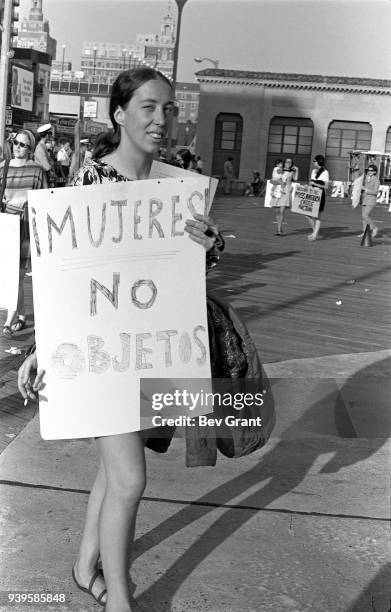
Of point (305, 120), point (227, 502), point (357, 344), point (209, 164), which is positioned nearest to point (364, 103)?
point (305, 120)

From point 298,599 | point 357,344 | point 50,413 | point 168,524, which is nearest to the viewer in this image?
point 50,413

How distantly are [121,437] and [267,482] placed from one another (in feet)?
5.44

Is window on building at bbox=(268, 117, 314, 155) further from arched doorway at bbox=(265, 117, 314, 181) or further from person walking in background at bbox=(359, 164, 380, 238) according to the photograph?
person walking in background at bbox=(359, 164, 380, 238)

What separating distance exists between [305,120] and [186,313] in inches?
2138

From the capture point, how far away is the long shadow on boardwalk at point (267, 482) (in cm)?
325

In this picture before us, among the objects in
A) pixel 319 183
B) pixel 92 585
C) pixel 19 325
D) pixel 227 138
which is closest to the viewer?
pixel 92 585

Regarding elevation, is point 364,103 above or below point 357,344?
above

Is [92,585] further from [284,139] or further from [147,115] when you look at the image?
[284,139]

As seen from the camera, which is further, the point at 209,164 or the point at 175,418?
the point at 209,164

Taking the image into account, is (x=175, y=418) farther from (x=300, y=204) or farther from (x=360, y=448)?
(x=300, y=204)

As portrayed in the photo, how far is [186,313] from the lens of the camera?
111 inches

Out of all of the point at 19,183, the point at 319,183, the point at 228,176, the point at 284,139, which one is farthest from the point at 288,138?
the point at 19,183

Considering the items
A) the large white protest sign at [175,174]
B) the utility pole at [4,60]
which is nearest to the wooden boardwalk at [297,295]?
the large white protest sign at [175,174]

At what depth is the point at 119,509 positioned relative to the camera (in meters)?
2.68
